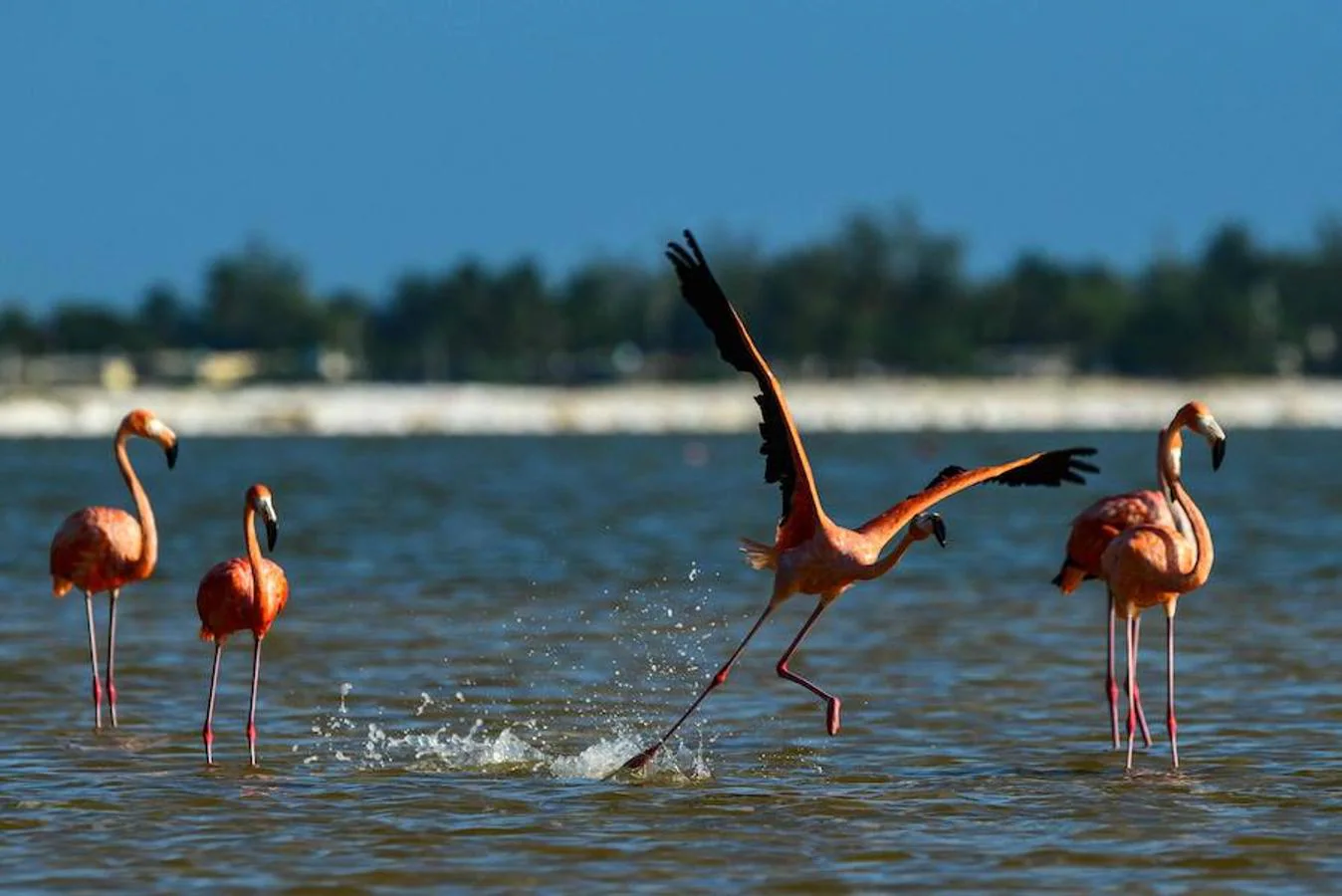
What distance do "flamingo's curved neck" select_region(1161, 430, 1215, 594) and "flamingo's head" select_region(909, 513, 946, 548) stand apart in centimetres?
104

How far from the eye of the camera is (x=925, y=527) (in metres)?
11.2

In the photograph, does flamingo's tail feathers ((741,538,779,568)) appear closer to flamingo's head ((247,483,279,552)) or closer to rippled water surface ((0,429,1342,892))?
rippled water surface ((0,429,1342,892))

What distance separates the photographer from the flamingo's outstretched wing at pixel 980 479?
1112cm

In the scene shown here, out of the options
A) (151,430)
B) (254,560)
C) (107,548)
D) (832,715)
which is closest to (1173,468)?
(832,715)

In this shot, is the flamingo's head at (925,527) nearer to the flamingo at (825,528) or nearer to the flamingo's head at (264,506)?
the flamingo at (825,528)

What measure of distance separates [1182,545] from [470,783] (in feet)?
10.6

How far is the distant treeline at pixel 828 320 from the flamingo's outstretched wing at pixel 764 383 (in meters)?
122

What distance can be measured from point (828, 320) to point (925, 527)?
130 m

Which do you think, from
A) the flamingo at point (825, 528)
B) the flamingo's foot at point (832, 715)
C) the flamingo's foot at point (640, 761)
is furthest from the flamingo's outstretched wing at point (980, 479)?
the flamingo's foot at point (640, 761)

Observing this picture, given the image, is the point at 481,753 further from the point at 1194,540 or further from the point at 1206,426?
the point at 1206,426

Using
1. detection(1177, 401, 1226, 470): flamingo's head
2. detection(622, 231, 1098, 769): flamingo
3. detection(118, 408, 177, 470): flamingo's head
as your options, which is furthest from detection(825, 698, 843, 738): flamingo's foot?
detection(118, 408, 177, 470): flamingo's head

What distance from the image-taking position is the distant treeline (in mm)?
137500

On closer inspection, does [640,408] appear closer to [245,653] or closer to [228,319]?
[228,319]

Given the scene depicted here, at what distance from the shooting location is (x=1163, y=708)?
43.5ft
